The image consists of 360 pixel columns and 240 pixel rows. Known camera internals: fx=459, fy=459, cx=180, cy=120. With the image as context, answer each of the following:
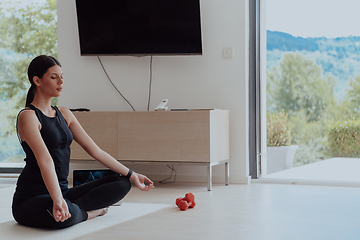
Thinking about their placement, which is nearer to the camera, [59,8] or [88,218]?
[88,218]

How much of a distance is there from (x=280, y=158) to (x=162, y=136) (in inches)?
60.8

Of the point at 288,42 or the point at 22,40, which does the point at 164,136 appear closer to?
the point at 288,42

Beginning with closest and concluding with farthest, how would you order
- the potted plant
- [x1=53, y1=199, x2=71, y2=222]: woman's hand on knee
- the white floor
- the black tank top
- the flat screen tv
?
[x1=53, y1=199, x2=71, y2=222]: woman's hand on knee
the white floor
the black tank top
the flat screen tv
the potted plant

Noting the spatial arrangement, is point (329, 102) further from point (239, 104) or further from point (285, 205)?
point (285, 205)

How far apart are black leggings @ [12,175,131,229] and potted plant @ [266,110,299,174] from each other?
246 cm

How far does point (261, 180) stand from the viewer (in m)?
3.98

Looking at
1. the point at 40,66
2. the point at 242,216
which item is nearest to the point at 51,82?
the point at 40,66

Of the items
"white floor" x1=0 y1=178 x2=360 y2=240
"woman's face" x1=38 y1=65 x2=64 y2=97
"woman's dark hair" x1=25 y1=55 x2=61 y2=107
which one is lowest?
"white floor" x1=0 y1=178 x2=360 y2=240

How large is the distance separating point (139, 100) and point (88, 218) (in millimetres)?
1908

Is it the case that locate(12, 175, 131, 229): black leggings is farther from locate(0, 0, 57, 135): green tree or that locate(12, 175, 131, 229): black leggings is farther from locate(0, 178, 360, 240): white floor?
locate(0, 0, 57, 135): green tree

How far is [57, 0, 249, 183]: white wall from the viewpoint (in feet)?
12.9

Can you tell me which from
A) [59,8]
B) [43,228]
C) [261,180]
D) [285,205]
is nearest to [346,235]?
[285,205]

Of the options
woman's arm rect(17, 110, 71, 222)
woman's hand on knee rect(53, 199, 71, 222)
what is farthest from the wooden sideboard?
woman's hand on knee rect(53, 199, 71, 222)

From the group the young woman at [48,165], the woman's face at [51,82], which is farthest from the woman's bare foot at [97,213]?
the woman's face at [51,82]
